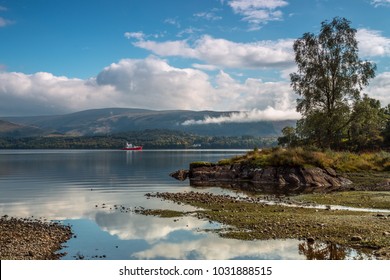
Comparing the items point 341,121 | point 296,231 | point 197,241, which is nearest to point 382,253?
point 296,231

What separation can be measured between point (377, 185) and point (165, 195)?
79.3ft

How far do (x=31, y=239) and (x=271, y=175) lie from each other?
3956cm

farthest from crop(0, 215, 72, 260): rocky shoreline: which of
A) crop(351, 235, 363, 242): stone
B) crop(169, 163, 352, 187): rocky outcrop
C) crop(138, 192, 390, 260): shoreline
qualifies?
crop(169, 163, 352, 187): rocky outcrop

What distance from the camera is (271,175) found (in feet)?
187

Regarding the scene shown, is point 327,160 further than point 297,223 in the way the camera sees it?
Yes

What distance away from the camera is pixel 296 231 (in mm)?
23094

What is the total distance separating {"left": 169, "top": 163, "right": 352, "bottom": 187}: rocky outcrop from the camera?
173 ft

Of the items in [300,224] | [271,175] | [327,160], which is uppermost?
[327,160]

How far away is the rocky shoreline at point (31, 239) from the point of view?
1952 centimetres

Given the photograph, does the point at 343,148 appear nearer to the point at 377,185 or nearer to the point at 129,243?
the point at 377,185

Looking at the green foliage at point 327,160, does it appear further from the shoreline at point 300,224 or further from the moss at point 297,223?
the moss at point 297,223

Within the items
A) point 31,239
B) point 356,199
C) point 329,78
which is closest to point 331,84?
point 329,78

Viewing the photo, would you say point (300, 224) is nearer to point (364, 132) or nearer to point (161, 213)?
point (161, 213)
